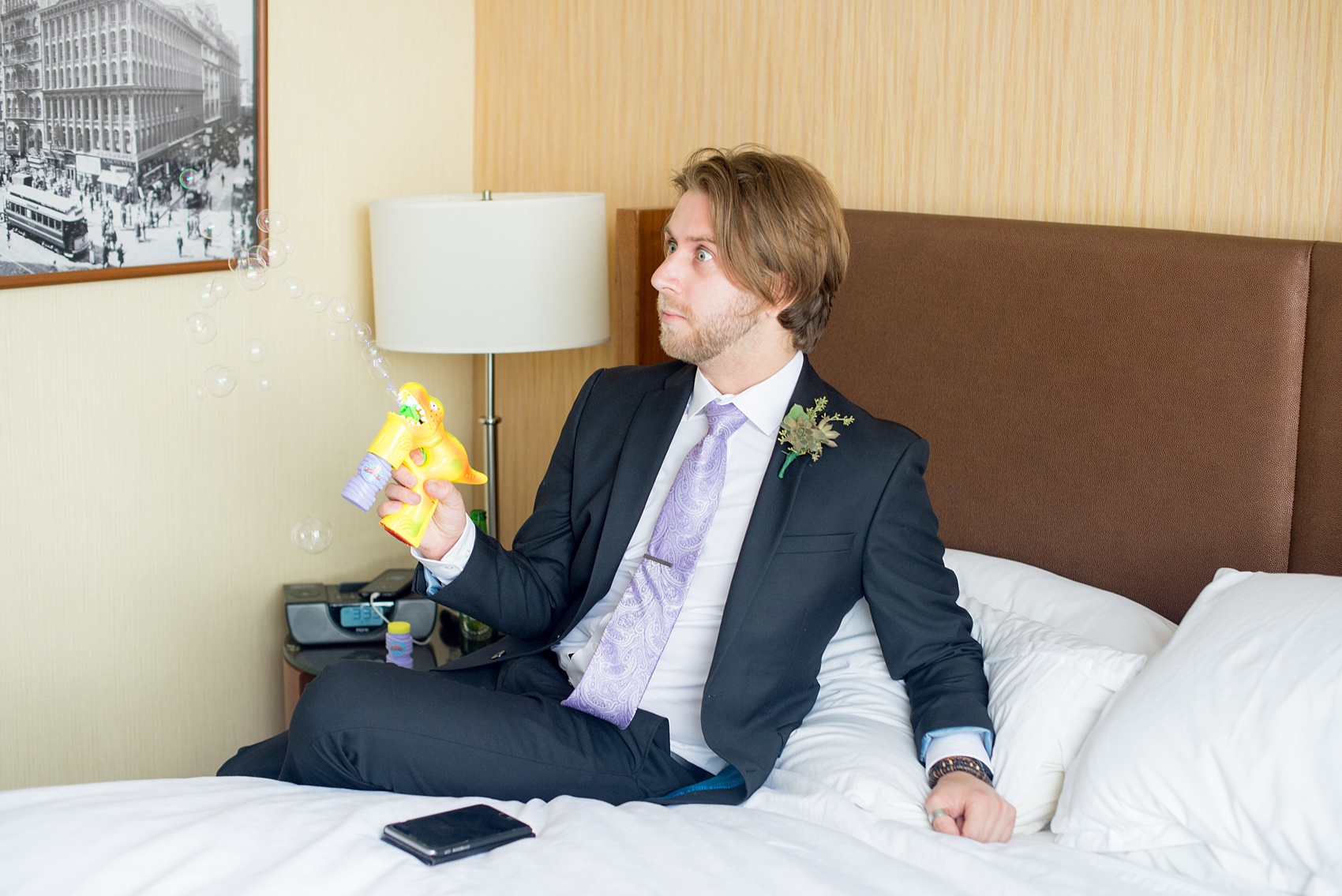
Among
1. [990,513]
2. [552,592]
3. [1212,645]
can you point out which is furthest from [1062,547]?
[552,592]

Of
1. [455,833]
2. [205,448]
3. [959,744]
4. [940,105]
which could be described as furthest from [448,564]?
[940,105]

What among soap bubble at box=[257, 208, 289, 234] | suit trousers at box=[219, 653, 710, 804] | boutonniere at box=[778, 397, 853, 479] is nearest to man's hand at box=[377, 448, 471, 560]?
suit trousers at box=[219, 653, 710, 804]

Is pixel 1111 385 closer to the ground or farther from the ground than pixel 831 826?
farther from the ground

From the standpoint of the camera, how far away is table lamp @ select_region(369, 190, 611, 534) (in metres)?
2.72

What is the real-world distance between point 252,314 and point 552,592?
1.20 metres

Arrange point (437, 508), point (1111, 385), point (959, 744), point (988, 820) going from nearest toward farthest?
point (988, 820)
point (959, 744)
point (437, 508)
point (1111, 385)

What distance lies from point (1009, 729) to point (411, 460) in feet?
3.23

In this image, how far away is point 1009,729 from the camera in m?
1.87

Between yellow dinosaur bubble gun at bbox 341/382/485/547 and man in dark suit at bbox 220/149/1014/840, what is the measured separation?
0.08 ft

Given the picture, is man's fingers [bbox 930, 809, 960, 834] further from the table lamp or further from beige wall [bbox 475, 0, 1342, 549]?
the table lamp

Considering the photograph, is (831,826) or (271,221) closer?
(831,826)

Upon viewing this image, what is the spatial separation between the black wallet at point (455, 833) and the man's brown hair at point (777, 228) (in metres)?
0.97

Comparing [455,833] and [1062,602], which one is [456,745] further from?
[1062,602]

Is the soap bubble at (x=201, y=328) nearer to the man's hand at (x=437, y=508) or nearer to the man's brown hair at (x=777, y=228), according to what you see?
the man's hand at (x=437, y=508)
